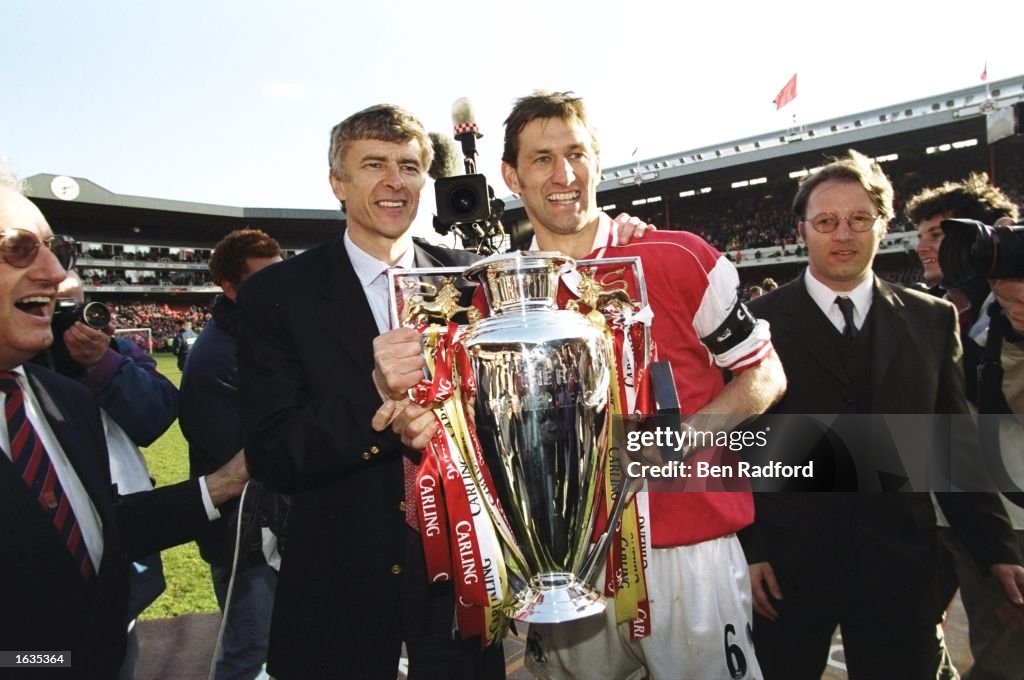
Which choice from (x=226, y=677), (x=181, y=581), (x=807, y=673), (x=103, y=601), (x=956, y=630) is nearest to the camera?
(x=103, y=601)

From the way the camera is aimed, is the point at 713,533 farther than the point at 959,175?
No

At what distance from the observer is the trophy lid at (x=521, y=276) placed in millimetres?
1356

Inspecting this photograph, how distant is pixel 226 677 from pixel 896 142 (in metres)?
30.3

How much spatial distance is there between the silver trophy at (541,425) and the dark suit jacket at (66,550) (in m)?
0.99

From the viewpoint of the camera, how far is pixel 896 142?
26422 millimetres

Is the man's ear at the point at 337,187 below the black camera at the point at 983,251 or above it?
above

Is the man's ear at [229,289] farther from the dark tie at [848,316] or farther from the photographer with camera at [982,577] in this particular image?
the photographer with camera at [982,577]

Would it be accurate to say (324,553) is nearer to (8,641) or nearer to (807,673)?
(8,641)

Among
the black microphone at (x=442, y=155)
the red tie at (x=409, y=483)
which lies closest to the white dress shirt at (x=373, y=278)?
the red tie at (x=409, y=483)

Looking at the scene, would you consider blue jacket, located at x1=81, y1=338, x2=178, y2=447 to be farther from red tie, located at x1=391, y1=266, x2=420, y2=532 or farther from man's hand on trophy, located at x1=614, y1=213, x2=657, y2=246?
man's hand on trophy, located at x1=614, y1=213, x2=657, y2=246

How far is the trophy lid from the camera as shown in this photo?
136cm

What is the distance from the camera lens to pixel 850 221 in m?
2.29

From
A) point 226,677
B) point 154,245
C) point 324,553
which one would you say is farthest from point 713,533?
point 154,245

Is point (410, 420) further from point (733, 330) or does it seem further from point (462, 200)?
point (462, 200)
